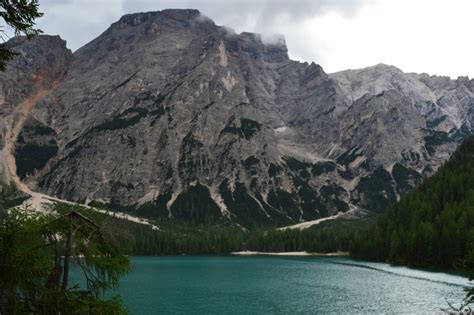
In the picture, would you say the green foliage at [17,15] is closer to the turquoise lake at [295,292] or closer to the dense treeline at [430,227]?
the turquoise lake at [295,292]

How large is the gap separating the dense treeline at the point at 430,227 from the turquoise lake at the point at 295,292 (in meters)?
11.1

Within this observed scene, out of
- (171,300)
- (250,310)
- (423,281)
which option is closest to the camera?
(250,310)

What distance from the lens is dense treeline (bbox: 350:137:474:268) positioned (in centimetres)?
14275

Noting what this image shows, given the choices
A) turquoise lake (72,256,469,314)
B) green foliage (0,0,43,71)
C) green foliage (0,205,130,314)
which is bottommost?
turquoise lake (72,256,469,314)

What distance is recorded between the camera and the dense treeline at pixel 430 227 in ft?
468

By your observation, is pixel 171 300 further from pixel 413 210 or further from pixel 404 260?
pixel 413 210

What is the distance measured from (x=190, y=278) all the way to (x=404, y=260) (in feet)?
239

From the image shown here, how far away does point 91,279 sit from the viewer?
1350 centimetres

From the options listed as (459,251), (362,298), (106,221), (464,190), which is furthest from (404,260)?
(106,221)

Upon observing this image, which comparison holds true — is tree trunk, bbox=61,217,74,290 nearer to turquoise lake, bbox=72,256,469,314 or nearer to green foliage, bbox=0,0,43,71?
green foliage, bbox=0,0,43,71

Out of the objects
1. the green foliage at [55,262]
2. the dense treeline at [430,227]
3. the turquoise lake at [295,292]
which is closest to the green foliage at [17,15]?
the green foliage at [55,262]

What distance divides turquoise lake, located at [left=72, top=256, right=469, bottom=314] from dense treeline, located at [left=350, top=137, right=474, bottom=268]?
11.1m

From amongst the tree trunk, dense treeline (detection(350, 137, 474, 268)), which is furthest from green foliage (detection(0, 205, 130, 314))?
dense treeline (detection(350, 137, 474, 268))

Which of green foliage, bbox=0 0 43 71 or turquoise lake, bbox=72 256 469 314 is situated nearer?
green foliage, bbox=0 0 43 71
